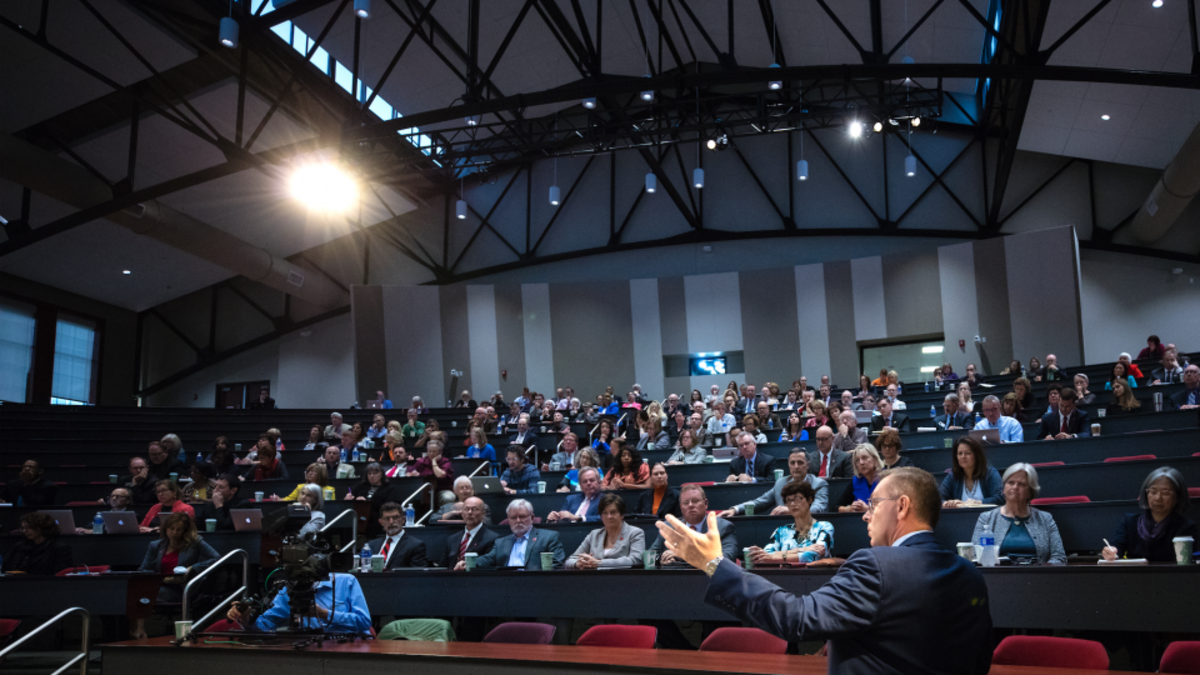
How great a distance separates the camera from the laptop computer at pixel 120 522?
7.76 meters

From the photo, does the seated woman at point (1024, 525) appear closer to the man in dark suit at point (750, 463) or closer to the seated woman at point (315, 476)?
the man in dark suit at point (750, 463)

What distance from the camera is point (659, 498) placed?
6980 mm

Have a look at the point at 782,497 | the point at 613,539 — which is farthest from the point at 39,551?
the point at 782,497

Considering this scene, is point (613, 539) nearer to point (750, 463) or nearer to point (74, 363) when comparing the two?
point (750, 463)

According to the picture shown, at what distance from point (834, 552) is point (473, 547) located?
2.54 metres

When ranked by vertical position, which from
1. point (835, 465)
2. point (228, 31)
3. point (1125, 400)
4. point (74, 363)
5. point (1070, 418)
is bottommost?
point (835, 465)

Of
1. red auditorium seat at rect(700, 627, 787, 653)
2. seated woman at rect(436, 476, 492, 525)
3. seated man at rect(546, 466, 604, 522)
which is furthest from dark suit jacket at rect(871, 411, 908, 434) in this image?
red auditorium seat at rect(700, 627, 787, 653)

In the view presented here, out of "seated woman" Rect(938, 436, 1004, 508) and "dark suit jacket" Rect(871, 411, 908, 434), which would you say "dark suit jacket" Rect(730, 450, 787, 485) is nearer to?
"seated woman" Rect(938, 436, 1004, 508)

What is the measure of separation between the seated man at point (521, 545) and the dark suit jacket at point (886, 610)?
4.11m

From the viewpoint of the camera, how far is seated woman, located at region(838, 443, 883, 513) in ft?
19.6

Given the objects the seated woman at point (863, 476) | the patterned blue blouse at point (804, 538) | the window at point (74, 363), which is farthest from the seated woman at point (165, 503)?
the window at point (74, 363)

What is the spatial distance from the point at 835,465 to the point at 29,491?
8334 millimetres

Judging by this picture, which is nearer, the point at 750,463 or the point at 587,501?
the point at 587,501

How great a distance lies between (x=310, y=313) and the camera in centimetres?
2047
